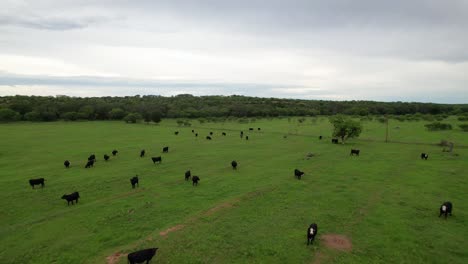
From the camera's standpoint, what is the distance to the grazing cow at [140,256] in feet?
43.8

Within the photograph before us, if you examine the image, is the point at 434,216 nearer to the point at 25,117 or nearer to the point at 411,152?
the point at 411,152

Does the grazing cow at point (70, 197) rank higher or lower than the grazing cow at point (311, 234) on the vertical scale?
lower

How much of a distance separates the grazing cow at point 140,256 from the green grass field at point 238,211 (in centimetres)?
73

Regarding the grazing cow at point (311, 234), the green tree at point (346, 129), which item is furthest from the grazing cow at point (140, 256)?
the green tree at point (346, 129)

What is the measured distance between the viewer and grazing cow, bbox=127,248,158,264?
1334cm

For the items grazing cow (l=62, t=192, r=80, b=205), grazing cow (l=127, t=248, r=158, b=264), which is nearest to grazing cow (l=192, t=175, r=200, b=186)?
grazing cow (l=62, t=192, r=80, b=205)

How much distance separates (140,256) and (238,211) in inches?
316

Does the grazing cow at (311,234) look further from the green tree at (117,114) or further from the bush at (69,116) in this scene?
the bush at (69,116)

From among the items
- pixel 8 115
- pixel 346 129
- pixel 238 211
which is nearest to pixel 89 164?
pixel 238 211

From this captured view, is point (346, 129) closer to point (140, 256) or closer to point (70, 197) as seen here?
point (70, 197)

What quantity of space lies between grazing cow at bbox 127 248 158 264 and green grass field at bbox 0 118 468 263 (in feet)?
2.40

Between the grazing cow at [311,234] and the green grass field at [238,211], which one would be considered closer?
the green grass field at [238,211]

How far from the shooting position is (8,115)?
102188 millimetres

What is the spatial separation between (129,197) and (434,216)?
22.0 metres
